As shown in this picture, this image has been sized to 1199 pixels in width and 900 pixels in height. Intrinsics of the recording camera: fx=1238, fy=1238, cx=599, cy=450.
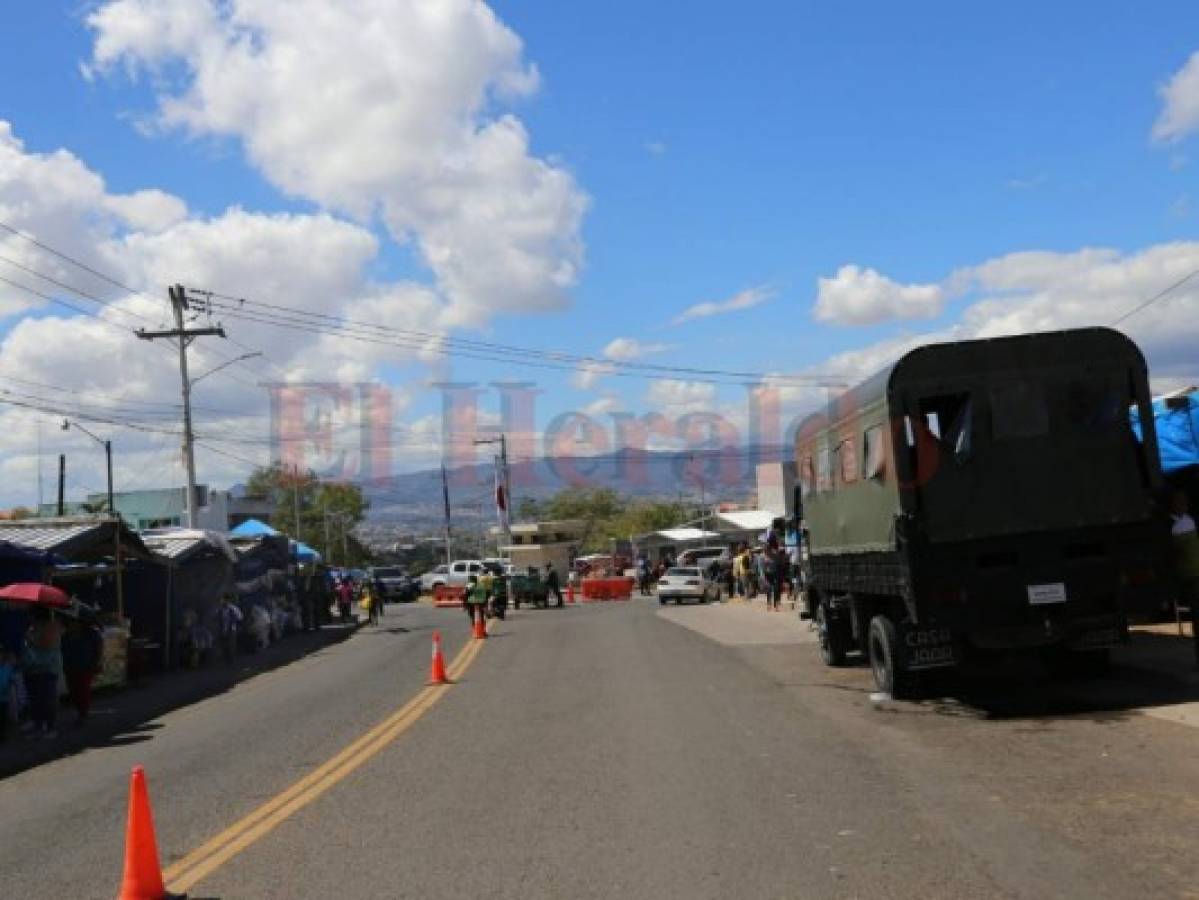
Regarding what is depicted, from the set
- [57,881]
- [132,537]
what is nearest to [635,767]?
[57,881]

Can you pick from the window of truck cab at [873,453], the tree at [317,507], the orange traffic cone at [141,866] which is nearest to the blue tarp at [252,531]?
the window of truck cab at [873,453]

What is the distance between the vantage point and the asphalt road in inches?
258

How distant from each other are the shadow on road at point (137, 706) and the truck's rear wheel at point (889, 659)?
8.74m

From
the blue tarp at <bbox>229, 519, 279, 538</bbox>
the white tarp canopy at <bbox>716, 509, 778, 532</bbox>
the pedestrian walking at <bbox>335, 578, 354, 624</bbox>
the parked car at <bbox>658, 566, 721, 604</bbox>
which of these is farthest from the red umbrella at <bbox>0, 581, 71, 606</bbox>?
the white tarp canopy at <bbox>716, 509, 778, 532</bbox>

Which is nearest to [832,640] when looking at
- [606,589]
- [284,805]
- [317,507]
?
[284,805]

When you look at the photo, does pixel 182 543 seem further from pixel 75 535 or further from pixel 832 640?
pixel 832 640

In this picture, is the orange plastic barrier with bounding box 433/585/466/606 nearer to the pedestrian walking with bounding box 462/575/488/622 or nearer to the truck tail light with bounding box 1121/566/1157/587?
the pedestrian walking with bounding box 462/575/488/622

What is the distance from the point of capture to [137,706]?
19.0 meters

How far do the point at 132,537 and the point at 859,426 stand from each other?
14.8 m

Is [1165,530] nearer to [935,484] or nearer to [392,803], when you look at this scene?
[935,484]

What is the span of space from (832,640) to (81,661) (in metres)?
10.3

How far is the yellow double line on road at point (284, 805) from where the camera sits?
23.9 feet

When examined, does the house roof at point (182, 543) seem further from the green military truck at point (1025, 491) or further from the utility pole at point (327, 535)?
the utility pole at point (327, 535)

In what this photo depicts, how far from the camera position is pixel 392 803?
8.98 meters
